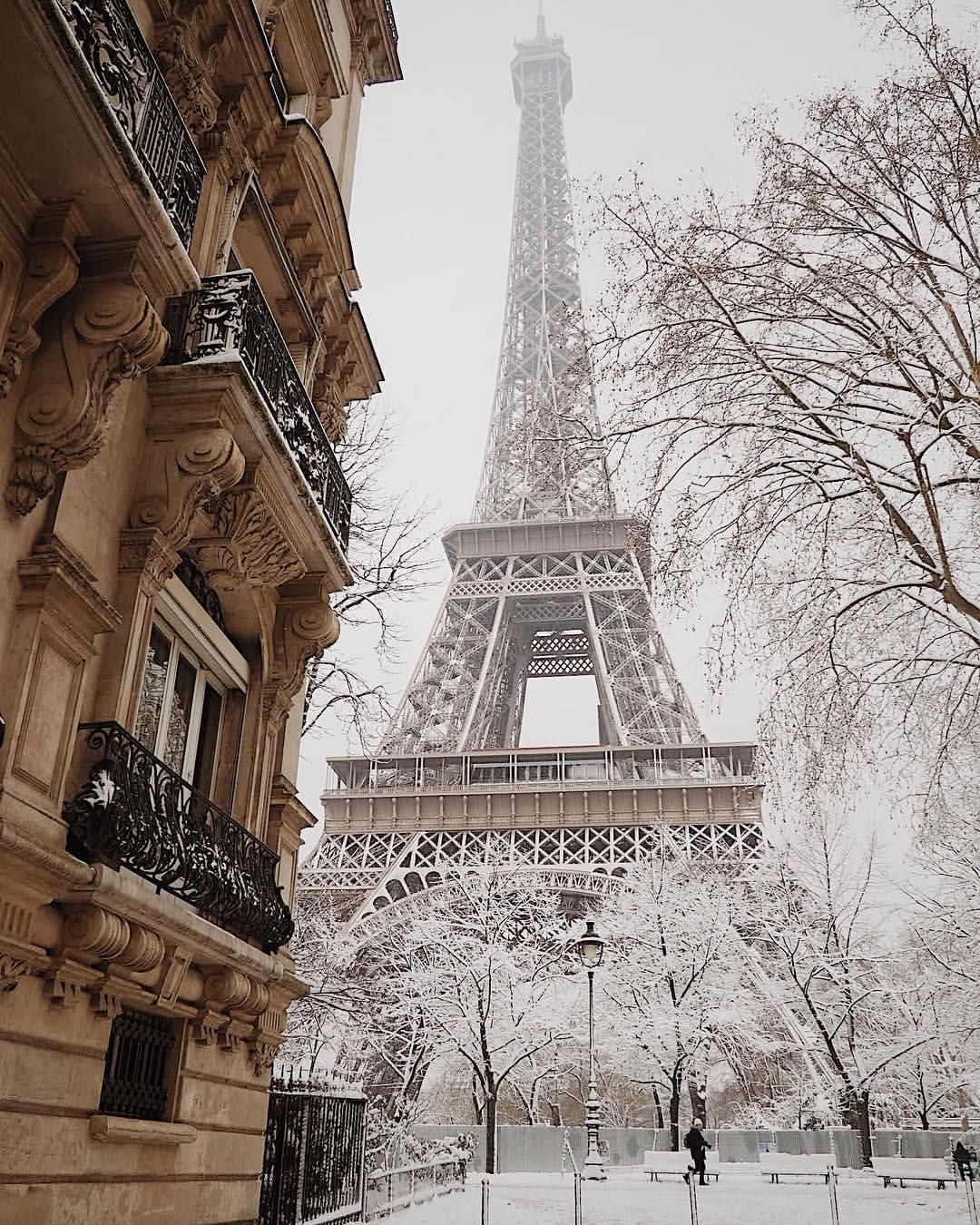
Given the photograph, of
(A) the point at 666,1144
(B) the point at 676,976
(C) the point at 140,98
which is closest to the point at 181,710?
(C) the point at 140,98

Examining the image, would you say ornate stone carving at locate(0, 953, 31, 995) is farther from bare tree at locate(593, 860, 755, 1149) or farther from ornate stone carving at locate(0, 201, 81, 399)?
bare tree at locate(593, 860, 755, 1149)

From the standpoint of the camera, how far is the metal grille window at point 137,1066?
24.0ft

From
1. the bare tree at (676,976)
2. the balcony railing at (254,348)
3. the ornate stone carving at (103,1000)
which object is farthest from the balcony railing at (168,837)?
the bare tree at (676,976)

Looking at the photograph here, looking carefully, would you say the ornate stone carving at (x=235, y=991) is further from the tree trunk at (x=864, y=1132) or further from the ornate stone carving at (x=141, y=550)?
the tree trunk at (x=864, y=1132)

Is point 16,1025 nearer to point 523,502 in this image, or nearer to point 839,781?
point 839,781

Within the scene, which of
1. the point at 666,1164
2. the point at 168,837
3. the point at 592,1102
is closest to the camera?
the point at 168,837

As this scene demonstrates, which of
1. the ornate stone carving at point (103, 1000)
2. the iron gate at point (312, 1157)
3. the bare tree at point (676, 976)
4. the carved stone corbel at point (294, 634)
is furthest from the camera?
the bare tree at point (676, 976)

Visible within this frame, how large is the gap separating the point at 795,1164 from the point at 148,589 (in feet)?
94.7

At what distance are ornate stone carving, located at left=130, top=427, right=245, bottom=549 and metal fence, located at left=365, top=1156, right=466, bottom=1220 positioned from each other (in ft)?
40.1

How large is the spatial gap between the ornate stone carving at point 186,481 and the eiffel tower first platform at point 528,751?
81.1 ft

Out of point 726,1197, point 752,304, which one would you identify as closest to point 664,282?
point 752,304

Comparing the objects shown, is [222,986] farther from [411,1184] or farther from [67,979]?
[411,1184]

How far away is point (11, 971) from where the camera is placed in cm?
586

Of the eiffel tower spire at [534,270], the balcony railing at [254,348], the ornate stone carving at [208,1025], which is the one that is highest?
the eiffel tower spire at [534,270]
